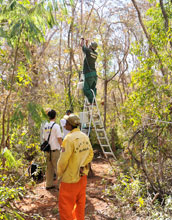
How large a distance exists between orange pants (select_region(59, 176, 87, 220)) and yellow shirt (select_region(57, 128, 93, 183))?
0.10 meters

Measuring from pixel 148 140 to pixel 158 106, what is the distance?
0.71 meters

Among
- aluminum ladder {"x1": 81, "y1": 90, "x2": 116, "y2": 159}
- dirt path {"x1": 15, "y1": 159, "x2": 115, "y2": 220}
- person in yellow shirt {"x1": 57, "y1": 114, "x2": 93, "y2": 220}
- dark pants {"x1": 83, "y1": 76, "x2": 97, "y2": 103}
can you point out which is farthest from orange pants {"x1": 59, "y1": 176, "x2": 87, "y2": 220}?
dark pants {"x1": 83, "y1": 76, "x2": 97, "y2": 103}

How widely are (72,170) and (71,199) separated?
41 cm

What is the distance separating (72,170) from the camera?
11.4 feet

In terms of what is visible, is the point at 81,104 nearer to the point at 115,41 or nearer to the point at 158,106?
the point at 115,41

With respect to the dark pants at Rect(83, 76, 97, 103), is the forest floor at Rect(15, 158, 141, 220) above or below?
below

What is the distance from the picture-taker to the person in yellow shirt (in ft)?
11.2

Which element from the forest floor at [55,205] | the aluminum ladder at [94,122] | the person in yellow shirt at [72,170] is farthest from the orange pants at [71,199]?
the aluminum ladder at [94,122]

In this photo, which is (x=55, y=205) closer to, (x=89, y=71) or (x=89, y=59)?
(x=89, y=71)

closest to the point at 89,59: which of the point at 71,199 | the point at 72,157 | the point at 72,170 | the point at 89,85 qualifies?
the point at 89,85

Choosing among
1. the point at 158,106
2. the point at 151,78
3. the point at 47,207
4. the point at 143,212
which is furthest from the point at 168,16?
the point at 47,207

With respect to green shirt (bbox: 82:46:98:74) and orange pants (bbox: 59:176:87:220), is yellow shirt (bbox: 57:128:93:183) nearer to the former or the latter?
orange pants (bbox: 59:176:87:220)

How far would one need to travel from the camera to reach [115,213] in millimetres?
4391

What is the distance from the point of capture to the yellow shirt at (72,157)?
3432 mm
